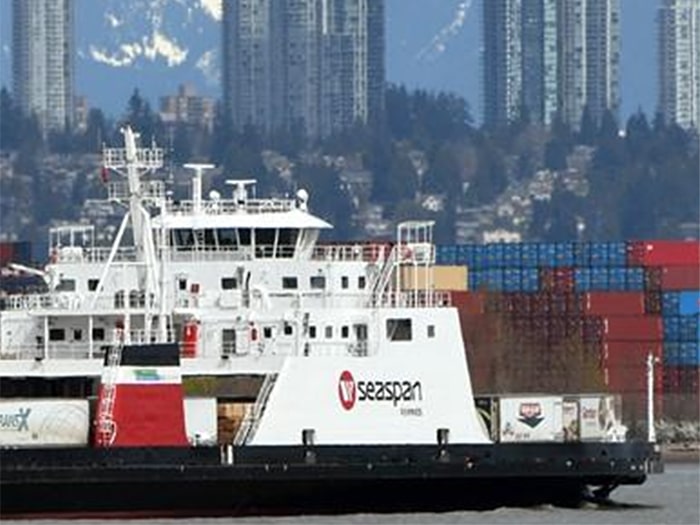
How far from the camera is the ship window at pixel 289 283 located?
61344mm

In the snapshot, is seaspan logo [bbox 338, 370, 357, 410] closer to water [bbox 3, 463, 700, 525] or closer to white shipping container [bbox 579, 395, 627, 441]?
water [bbox 3, 463, 700, 525]

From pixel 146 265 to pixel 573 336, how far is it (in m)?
39.7

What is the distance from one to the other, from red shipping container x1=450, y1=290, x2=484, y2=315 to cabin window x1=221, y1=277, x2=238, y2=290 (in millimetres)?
33007

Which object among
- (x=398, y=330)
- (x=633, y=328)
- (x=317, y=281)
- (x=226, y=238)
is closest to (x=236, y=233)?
(x=226, y=238)

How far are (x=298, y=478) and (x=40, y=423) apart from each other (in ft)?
11.4

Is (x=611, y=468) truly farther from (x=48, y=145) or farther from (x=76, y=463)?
(x=48, y=145)

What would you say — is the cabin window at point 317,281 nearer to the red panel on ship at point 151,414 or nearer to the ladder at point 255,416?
the ladder at point 255,416

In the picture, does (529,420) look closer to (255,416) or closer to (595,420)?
(595,420)

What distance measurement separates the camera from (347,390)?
6047 cm

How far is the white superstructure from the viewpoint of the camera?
198 ft

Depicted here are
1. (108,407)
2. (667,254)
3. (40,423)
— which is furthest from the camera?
(667,254)

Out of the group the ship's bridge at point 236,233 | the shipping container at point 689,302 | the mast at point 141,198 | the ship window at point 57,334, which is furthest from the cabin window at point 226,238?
the shipping container at point 689,302

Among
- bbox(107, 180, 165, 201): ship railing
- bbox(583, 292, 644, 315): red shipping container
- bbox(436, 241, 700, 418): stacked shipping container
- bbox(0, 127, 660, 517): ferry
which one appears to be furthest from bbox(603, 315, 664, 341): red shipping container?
bbox(107, 180, 165, 201): ship railing

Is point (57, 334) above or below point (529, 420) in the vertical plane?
above
